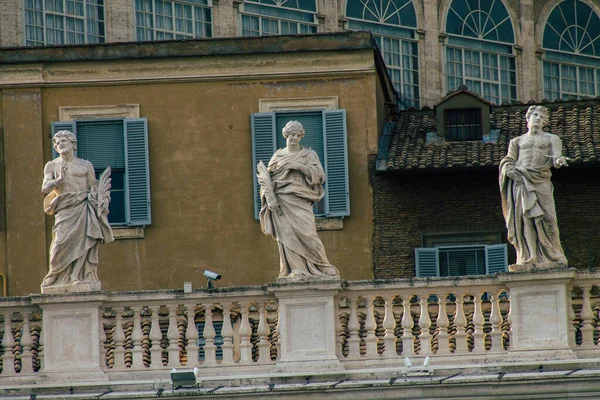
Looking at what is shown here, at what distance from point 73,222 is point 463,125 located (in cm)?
1108

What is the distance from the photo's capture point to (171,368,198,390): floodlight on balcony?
25641 millimetres

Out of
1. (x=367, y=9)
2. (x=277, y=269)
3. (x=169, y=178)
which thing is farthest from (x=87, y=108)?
(x=367, y=9)

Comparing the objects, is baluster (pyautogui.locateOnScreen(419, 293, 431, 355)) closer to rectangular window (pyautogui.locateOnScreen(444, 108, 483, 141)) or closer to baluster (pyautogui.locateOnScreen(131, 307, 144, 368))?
baluster (pyautogui.locateOnScreen(131, 307, 144, 368))

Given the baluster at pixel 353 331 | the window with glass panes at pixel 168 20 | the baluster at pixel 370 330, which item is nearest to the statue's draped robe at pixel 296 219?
the baluster at pixel 353 331

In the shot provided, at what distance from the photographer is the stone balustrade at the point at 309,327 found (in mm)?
25750

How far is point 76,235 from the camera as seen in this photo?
85.9 ft

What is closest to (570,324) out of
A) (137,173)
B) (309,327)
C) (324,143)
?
(309,327)

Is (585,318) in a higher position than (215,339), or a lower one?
higher

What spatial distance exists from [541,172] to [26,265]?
11.1m

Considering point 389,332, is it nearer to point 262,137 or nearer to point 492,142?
point 262,137

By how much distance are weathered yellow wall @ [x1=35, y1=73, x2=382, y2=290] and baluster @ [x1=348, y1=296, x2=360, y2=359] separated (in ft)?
25.9

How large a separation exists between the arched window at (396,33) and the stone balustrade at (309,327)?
1567 cm

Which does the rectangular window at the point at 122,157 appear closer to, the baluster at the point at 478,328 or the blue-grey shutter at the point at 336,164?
the blue-grey shutter at the point at 336,164

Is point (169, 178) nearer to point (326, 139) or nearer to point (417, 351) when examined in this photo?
point (326, 139)
